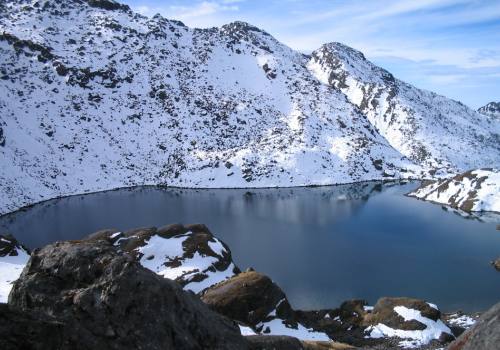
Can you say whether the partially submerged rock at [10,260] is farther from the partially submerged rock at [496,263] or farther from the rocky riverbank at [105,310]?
the partially submerged rock at [496,263]

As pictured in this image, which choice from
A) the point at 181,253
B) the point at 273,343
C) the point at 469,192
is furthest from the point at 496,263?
the point at 273,343

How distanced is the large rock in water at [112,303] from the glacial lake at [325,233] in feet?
151

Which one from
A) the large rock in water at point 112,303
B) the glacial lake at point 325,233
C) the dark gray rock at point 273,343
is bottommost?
the glacial lake at point 325,233

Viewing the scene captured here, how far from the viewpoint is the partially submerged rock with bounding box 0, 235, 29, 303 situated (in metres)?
49.6

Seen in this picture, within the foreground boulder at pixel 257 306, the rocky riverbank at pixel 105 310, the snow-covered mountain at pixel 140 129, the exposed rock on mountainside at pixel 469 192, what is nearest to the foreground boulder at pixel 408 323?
the foreground boulder at pixel 257 306

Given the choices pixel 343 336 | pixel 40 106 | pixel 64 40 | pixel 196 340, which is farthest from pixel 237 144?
pixel 196 340

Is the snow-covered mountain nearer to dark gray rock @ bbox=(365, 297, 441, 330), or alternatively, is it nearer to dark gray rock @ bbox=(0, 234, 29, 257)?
dark gray rock @ bbox=(0, 234, 29, 257)

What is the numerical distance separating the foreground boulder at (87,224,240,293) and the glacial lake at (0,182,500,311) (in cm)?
1024

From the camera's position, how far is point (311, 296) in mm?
58469

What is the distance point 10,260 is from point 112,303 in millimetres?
59339

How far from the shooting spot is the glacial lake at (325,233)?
6194 cm

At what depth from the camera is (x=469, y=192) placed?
125 m

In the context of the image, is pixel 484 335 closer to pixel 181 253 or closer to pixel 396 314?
pixel 396 314

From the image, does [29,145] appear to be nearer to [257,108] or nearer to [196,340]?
[257,108]
